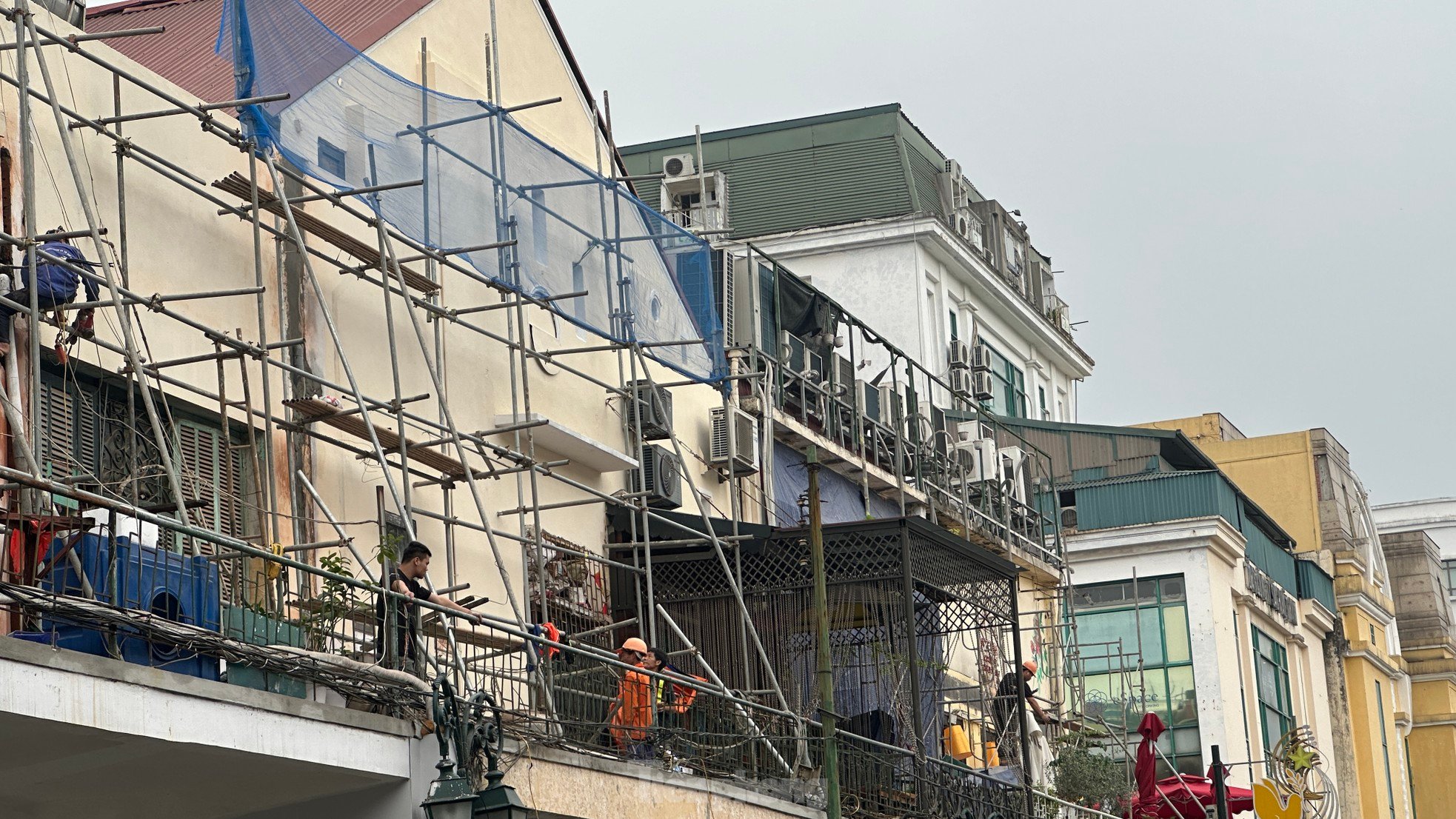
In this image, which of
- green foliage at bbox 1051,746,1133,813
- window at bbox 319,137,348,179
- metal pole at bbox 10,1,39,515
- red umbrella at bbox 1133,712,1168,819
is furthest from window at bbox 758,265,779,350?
metal pole at bbox 10,1,39,515

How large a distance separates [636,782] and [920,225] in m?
20.7

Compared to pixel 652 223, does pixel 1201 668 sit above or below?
below

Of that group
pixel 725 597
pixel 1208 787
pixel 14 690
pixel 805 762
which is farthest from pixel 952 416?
pixel 14 690

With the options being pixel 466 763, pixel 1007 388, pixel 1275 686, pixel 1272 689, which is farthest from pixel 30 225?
pixel 1275 686

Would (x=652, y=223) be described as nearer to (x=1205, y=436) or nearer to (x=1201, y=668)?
(x=1201, y=668)

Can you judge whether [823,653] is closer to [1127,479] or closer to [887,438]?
[887,438]

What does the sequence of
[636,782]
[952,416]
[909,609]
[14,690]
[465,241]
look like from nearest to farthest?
[14,690], [636,782], [465,241], [909,609], [952,416]

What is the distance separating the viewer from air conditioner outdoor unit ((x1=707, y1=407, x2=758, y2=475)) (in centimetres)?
2219

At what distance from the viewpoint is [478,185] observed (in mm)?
17703

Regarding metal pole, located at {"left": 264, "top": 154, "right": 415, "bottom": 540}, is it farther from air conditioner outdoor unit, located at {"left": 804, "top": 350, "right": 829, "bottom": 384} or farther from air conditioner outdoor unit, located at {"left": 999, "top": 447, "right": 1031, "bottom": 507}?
air conditioner outdoor unit, located at {"left": 999, "top": 447, "right": 1031, "bottom": 507}

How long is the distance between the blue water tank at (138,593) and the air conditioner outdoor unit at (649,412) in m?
8.83

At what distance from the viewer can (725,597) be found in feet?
66.2

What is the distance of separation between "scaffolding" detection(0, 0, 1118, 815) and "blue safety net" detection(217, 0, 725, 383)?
0.06 m

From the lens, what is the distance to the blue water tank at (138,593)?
448 inches
